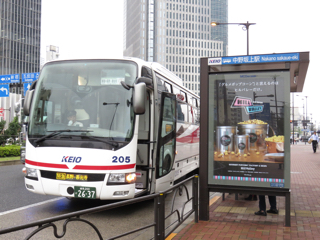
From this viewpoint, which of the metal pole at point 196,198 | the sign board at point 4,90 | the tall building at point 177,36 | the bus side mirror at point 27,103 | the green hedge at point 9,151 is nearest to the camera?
the metal pole at point 196,198

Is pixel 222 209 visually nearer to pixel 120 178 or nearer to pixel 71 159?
pixel 120 178

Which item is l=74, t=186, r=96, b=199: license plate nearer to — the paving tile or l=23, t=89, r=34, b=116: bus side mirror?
l=23, t=89, r=34, b=116: bus side mirror

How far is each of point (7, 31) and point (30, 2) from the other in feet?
38.1

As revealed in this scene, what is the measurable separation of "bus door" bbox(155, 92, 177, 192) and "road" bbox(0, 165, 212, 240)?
0.77m

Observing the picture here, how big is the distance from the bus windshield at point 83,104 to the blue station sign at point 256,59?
5.85ft

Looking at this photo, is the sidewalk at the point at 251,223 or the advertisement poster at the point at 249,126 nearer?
the sidewalk at the point at 251,223

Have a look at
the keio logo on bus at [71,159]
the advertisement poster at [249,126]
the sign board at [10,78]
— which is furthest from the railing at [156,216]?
the sign board at [10,78]

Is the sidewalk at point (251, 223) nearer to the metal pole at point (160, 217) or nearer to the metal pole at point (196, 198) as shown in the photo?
the metal pole at point (196, 198)

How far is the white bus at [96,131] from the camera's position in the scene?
6.47 metres

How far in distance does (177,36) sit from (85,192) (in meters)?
149

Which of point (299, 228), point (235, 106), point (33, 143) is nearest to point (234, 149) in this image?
point (235, 106)

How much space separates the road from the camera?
3.40m

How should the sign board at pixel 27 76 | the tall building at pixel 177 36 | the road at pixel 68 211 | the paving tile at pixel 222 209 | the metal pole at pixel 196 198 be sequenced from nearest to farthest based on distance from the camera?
the road at pixel 68 211, the metal pole at pixel 196 198, the paving tile at pixel 222 209, the sign board at pixel 27 76, the tall building at pixel 177 36

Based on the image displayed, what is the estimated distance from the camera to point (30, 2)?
98562 millimetres
